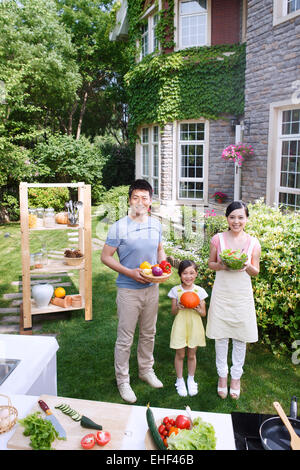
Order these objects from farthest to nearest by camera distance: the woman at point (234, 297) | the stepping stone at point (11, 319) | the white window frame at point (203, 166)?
the white window frame at point (203, 166), the stepping stone at point (11, 319), the woman at point (234, 297)

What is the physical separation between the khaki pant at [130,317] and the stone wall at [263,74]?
21.3ft

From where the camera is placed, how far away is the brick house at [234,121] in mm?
8742

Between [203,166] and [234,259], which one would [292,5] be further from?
[234,259]

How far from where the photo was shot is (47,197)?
14664 millimetres

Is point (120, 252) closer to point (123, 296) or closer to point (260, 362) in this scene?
point (123, 296)

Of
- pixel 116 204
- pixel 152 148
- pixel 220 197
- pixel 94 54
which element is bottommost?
pixel 116 204

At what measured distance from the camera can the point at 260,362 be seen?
4660 millimetres

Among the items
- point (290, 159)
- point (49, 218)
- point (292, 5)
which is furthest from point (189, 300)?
point (292, 5)

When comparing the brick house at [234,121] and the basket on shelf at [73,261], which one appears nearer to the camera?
the basket on shelf at [73,261]

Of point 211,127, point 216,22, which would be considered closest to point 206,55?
point 216,22

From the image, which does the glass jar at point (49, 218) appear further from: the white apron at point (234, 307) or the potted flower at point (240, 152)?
the potted flower at point (240, 152)

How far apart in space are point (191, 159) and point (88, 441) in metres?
11.9

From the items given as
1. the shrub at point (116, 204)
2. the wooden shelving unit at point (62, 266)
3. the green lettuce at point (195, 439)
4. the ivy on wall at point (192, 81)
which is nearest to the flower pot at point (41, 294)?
the wooden shelving unit at point (62, 266)

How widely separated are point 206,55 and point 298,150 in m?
4.96
